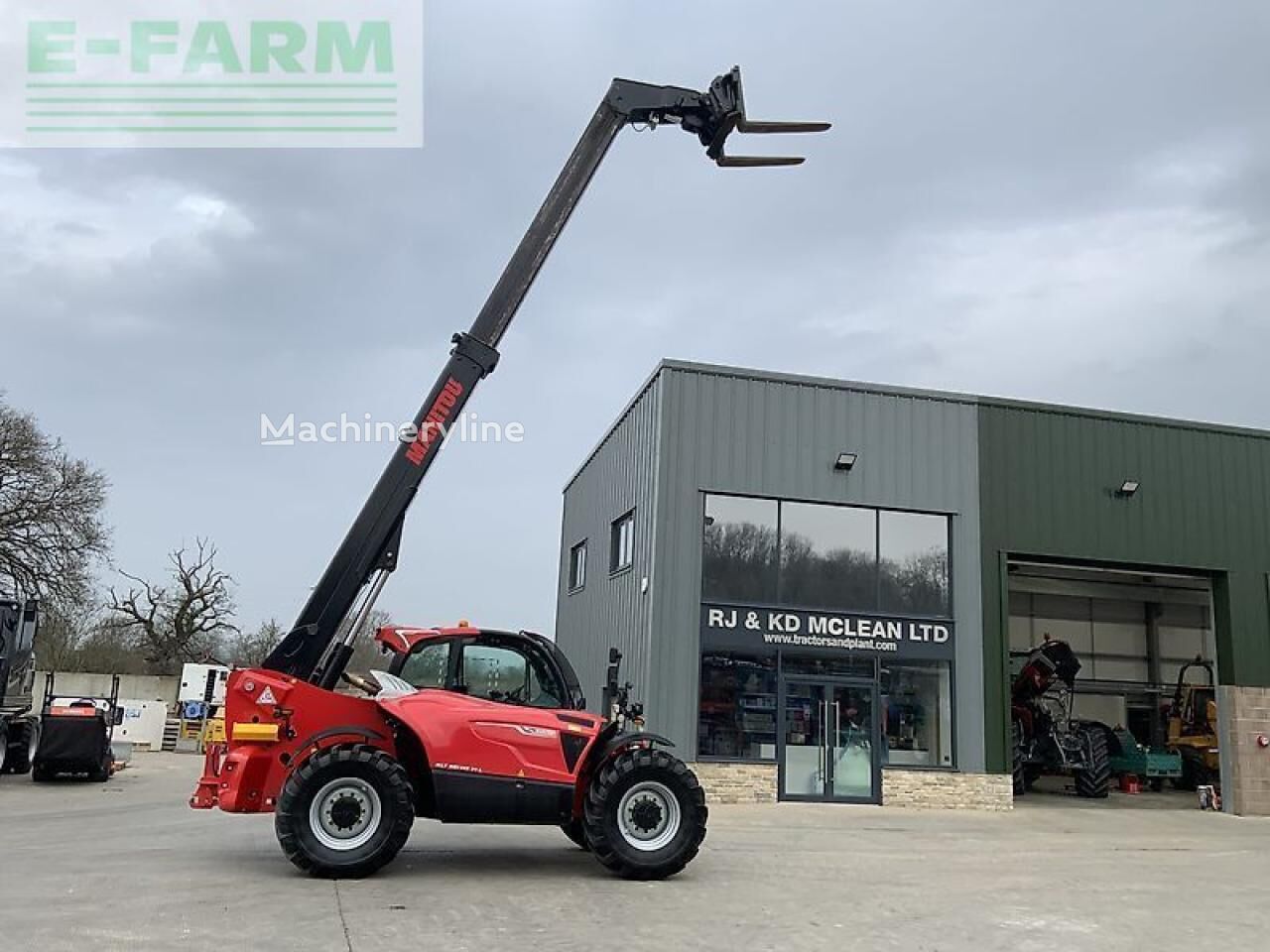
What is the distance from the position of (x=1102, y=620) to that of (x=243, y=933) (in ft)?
88.8

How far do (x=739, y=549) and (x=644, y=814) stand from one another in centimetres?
940

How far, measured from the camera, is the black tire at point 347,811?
8867 millimetres

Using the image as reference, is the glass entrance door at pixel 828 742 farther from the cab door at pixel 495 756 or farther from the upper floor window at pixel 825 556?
the cab door at pixel 495 756

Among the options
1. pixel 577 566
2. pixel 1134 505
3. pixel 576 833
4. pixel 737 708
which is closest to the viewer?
pixel 576 833

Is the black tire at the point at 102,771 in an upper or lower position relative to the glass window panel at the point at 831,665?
lower

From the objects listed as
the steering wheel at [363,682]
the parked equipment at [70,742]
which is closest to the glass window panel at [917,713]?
the steering wheel at [363,682]

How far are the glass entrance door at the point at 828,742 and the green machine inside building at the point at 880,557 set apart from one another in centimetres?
3

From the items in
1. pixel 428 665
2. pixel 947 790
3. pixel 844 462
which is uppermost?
pixel 844 462

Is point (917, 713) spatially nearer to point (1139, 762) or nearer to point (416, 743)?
point (1139, 762)

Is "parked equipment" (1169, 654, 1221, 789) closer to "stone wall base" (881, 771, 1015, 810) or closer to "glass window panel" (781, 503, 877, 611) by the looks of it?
"stone wall base" (881, 771, 1015, 810)

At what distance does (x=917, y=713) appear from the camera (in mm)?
18875

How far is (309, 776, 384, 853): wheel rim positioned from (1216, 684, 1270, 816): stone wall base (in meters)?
17.0

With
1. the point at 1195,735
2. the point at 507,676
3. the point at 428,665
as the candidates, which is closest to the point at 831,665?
the point at 507,676

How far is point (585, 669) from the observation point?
23.5 m
